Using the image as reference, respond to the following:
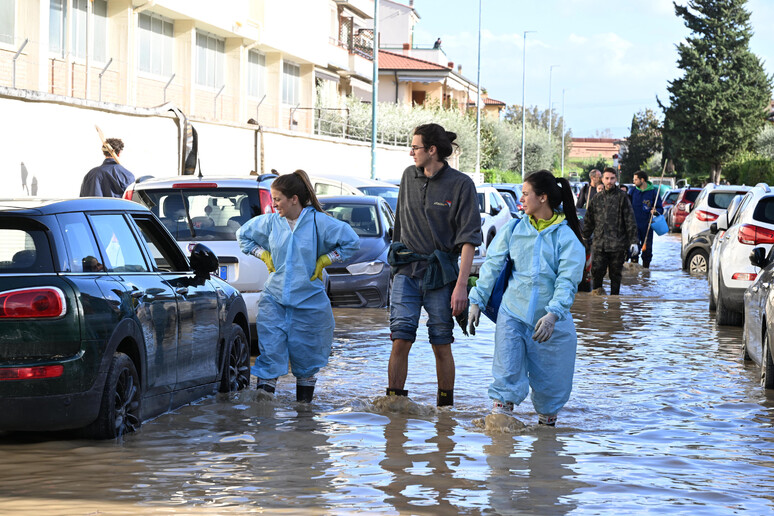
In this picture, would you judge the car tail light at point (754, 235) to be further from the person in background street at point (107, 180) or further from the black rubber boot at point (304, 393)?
the person in background street at point (107, 180)

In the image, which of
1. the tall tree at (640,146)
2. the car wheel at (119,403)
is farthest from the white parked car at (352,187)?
the tall tree at (640,146)

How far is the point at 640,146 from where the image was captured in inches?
4700

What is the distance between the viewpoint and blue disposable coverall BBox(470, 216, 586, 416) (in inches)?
292

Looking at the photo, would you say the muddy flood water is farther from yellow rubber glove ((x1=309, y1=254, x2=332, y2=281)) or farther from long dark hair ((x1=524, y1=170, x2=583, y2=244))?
long dark hair ((x1=524, y1=170, x2=583, y2=244))

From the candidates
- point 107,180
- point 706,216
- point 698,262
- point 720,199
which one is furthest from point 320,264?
point 720,199

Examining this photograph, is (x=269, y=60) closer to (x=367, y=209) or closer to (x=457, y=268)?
(x=367, y=209)

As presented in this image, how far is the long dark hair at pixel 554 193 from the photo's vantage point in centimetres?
758

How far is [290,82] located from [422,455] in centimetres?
4403

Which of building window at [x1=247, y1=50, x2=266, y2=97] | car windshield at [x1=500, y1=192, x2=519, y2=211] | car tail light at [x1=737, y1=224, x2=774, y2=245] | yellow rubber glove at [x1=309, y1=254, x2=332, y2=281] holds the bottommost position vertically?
yellow rubber glove at [x1=309, y1=254, x2=332, y2=281]

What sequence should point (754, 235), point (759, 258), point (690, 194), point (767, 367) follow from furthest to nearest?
point (690, 194), point (754, 235), point (759, 258), point (767, 367)

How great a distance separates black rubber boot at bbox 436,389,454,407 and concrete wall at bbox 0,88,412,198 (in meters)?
7.36

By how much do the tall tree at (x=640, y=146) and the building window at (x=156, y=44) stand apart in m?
→ 83.6

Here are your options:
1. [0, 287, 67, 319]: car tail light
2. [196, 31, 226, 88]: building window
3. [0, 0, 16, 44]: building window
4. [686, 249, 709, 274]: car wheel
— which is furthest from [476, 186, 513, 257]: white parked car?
[196, 31, 226, 88]: building window

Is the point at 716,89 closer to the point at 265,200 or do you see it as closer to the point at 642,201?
the point at 642,201
